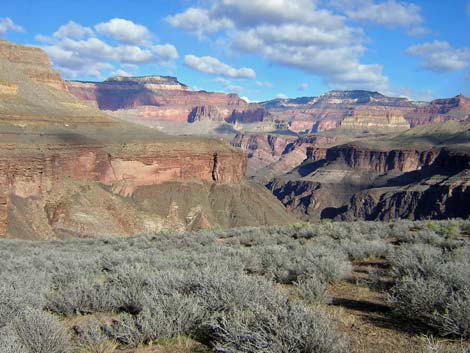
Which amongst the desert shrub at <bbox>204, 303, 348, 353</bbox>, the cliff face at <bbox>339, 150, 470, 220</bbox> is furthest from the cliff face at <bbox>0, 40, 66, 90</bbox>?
the desert shrub at <bbox>204, 303, 348, 353</bbox>

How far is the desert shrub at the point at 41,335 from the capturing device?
462 cm

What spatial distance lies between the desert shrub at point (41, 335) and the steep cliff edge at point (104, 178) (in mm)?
25085

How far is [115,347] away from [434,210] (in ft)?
272

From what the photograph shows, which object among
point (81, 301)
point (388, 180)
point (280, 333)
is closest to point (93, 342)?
point (81, 301)

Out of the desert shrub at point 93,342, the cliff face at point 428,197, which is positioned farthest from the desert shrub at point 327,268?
the cliff face at point 428,197

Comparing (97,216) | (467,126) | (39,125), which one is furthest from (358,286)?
(467,126)

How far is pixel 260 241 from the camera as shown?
15.2 metres

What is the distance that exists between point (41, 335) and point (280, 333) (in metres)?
2.48

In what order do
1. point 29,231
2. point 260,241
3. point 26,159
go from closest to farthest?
point 260,241
point 29,231
point 26,159

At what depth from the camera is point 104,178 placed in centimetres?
5034

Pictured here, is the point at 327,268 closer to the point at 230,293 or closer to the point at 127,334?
the point at 230,293

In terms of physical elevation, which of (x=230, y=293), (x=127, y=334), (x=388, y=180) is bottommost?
(x=388, y=180)

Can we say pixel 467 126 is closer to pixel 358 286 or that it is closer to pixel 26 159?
pixel 26 159

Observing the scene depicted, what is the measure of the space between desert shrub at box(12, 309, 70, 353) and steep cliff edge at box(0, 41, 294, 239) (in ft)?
82.3
